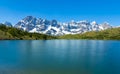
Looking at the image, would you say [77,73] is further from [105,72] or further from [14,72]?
[14,72]

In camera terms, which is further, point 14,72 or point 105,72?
point 105,72

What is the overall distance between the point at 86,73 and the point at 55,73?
7459 mm

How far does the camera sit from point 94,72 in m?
45.2

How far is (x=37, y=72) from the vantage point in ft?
142

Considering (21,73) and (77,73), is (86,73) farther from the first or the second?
(21,73)

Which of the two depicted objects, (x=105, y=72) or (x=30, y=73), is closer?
(x=30, y=73)

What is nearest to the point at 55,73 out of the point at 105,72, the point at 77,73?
the point at 77,73

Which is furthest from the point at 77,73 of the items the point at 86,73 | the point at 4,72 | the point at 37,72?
the point at 4,72

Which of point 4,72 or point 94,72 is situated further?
point 94,72

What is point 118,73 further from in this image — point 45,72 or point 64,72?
point 45,72

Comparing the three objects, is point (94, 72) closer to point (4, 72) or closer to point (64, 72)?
point (64, 72)

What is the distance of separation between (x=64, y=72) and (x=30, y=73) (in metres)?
8.20

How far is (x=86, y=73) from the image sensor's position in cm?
4359

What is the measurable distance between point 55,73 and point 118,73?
1545cm
